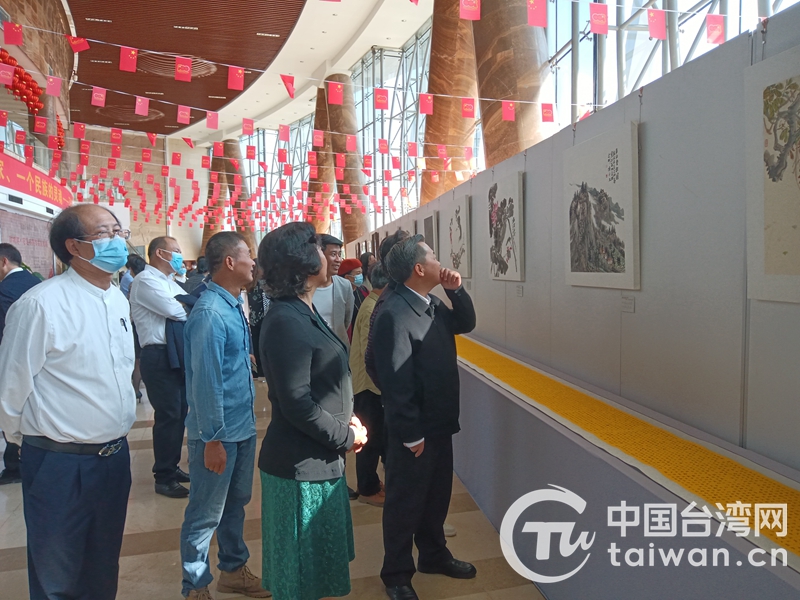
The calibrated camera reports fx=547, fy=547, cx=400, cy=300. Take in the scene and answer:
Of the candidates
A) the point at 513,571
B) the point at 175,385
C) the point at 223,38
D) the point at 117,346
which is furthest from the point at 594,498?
the point at 223,38

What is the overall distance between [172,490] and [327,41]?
20702 millimetres

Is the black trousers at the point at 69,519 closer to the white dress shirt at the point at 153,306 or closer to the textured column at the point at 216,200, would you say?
the white dress shirt at the point at 153,306

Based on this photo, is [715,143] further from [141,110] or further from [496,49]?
[141,110]

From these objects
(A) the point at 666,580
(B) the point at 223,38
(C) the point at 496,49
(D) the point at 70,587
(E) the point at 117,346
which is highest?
(B) the point at 223,38

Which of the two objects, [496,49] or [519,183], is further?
[496,49]

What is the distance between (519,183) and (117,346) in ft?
11.4

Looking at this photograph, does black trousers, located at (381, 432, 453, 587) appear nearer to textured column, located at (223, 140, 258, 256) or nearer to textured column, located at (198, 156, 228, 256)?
textured column, located at (223, 140, 258, 256)

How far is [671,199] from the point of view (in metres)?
2.73

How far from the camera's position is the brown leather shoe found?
288cm

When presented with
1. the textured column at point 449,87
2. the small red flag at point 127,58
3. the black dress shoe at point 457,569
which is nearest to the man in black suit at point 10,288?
the black dress shoe at point 457,569

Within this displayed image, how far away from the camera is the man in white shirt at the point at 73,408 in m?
2.01

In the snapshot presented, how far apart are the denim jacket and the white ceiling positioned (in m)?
13.5

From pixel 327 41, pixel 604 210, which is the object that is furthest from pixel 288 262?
pixel 327 41

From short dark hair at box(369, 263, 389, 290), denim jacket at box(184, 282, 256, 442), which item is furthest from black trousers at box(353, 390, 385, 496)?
denim jacket at box(184, 282, 256, 442)
